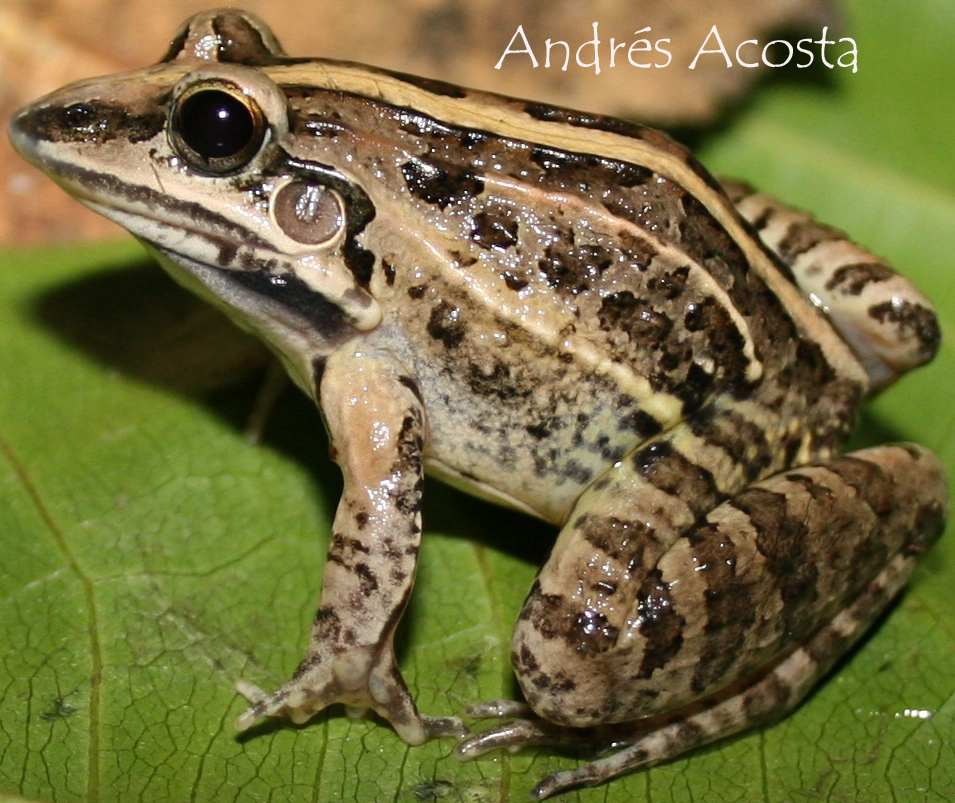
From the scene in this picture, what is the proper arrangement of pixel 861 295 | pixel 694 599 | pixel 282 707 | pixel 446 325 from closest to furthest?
1. pixel 694 599
2. pixel 282 707
3. pixel 446 325
4. pixel 861 295

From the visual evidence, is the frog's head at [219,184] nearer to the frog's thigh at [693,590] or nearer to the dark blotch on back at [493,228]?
the dark blotch on back at [493,228]

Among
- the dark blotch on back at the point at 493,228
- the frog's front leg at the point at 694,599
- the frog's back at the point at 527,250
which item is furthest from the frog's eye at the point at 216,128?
the frog's front leg at the point at 694,599

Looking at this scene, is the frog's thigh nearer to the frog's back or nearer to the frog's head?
the frog's back

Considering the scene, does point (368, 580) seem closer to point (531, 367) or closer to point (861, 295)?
point (531, 367)

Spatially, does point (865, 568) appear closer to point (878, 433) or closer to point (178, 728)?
point (878, 433)

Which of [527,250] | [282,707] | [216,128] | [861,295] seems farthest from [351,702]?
[861,295]

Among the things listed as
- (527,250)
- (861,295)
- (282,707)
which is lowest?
(282,707)

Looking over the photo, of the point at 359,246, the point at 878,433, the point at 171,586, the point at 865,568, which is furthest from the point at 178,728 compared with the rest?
the point at 878,433
